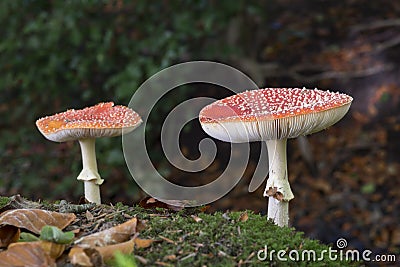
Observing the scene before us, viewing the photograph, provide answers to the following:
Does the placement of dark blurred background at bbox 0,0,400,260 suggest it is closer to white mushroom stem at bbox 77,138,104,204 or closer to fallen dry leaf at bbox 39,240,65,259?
white mushroom stem at bbox 77,138,104,204

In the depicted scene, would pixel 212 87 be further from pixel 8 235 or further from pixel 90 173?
pixel 8 235

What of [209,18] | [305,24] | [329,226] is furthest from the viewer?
[305,24]

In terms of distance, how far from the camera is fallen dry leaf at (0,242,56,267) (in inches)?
65.4

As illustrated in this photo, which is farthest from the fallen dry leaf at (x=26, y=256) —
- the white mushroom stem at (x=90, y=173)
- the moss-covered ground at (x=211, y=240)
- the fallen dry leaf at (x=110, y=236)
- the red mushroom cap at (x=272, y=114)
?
the white mushroom stem at (x=90, y=173)

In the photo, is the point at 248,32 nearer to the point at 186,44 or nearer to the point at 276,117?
the point at 186,44

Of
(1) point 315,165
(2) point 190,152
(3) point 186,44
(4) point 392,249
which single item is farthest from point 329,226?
(3) point 186,44

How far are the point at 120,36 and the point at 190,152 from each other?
69.1 inches

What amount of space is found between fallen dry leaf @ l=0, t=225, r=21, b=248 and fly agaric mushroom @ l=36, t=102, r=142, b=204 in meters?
0.70

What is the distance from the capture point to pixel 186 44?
513cm

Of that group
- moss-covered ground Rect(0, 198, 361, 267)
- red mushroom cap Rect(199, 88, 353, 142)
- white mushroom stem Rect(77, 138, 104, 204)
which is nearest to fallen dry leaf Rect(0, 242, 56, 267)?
moss-covered ground Rect(0, 198, 361, 267)

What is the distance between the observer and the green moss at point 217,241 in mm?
1765

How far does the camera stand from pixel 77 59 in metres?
5.12

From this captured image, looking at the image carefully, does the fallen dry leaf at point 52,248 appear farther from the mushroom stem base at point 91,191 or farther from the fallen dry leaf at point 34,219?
the mushroom stem base at point 91,191

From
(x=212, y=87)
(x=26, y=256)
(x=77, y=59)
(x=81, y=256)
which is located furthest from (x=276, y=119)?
(x=212, y=87)
